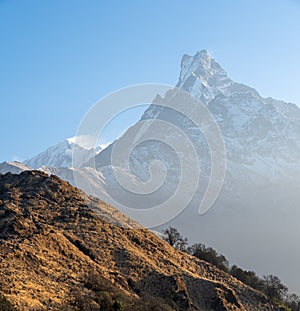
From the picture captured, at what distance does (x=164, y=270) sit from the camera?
5359cm

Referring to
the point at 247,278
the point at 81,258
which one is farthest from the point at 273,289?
the point at 81,258

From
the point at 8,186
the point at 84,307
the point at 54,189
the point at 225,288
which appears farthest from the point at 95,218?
the point at 84,307

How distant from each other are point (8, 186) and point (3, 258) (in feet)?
83.6

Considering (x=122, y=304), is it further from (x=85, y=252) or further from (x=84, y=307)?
(x=85, y=252)

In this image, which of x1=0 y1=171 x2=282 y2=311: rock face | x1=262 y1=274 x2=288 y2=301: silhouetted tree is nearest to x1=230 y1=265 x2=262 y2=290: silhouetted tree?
x1=262 y1=274 x2=288 y2=301: silhouetted tree

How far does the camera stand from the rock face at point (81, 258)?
128 feet

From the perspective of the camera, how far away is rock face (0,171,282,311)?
1533 inches

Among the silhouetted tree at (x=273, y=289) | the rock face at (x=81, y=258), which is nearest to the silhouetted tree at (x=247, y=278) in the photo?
the silhouetted tree at (x=273, y=289)

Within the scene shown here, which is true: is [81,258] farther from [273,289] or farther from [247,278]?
[273,289]

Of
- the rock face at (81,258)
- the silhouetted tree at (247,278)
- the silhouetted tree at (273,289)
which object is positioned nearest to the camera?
the rock face at (81,258)

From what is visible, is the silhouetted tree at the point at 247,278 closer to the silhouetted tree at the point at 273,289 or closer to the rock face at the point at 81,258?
the silhouetted tree at the point at 273,289

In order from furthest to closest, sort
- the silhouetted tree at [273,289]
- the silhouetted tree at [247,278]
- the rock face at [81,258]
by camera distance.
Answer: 1. the silhouetted tree at [247,278]
2. the silhouetted tree at [273,289]
3. the rock face at [81,258]

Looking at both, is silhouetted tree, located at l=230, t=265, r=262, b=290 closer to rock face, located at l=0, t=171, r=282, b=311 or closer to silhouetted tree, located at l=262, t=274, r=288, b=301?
silhouetted tree, located at l=262, t=274, r=288, b=301

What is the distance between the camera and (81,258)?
4662 centimetres
